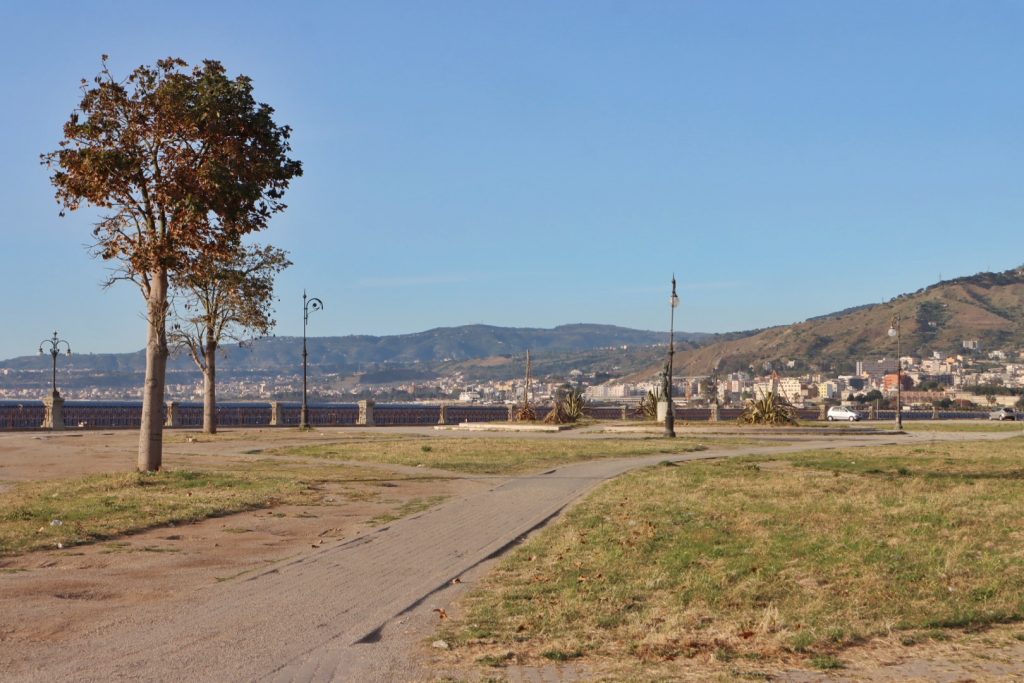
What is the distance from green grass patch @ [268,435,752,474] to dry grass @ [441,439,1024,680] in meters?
8.50

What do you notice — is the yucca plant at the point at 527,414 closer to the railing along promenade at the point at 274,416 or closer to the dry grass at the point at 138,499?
the railing along promenade at the point at 274,416

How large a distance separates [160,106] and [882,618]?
53.1 feet

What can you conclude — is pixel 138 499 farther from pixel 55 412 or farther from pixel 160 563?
pixel 55 412

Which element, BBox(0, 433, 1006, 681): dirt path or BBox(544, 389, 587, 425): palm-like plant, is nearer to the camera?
BBox(0, 433, 1006, 681): dirt path

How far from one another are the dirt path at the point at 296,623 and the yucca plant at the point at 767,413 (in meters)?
37.1

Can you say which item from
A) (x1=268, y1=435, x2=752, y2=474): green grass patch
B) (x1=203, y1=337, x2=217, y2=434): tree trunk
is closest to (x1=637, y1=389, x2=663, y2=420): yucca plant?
(x1=268, y1=435, x2=752, y2=474): green grass patch

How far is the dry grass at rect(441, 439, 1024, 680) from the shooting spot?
795 centimetres

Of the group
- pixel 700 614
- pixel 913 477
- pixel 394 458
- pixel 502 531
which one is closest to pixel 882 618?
pixel 700 614

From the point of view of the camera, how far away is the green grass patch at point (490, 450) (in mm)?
26797

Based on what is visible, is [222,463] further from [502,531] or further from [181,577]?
[181,577]

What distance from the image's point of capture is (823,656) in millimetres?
7520

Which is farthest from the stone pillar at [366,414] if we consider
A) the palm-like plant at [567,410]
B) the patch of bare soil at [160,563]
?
the patch of bare soil at [160,563]

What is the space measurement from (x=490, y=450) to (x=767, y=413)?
21.8m

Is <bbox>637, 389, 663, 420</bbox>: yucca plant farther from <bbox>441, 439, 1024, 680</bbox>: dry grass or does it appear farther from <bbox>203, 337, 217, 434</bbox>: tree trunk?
<bbox>441, 439, 1024, 680</bbox>: dry grass
